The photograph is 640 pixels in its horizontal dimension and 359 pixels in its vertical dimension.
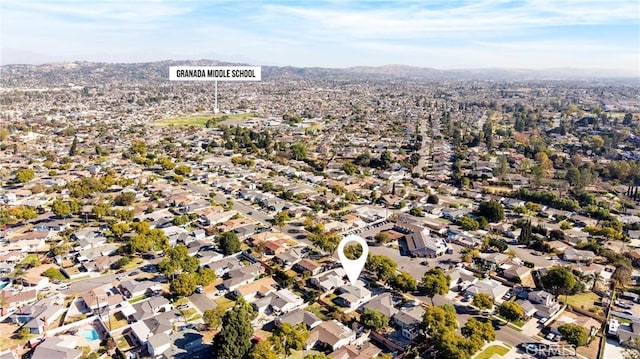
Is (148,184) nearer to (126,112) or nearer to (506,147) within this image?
(506,147)

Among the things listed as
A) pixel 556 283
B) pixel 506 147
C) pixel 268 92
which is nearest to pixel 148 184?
pixel 556 283

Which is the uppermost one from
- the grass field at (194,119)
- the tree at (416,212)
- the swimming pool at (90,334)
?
the grass field at (194,119)

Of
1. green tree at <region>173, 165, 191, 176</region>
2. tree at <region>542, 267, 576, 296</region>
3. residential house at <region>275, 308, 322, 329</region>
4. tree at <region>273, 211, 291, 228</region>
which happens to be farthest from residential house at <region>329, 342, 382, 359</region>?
green tree at <region>173, 165, 191, 176</region>

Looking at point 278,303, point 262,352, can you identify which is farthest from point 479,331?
point 278,303

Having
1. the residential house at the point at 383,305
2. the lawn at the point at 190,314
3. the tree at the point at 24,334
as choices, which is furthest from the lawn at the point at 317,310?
the tree at the point at 24,334

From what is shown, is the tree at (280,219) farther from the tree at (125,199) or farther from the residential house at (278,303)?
the tree at (125,199)

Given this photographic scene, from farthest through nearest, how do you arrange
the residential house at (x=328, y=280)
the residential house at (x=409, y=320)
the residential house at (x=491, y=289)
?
the residential house at (x=328, y=280), the residential house at (x=491, y=289), the residential house at (x=409, y=320)
